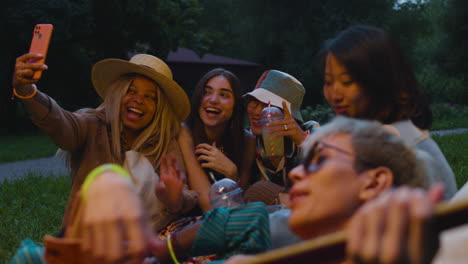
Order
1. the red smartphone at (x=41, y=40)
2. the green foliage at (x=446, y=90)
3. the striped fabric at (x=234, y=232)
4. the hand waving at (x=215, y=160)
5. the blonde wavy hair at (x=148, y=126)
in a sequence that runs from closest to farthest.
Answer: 1. the striped fabric at (x=234, y=232)
2. the red smartphone at (x=41, y=40)
3. the blonde wavy hair at (x=148, y=126)
4. the hand waving at (x=215, y=160)
5. the green foliage at (x=446, y=90)

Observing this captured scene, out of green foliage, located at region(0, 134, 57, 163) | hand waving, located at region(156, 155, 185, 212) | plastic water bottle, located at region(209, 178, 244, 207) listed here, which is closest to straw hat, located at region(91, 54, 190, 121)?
plastic water bottle, located at region(209, 178, 244, 207)

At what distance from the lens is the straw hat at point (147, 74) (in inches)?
145

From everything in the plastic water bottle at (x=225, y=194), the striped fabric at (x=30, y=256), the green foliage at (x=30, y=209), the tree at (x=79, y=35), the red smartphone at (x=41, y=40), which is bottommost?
the green foliage at (x=30, y=209)

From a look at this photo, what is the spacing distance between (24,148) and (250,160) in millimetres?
10754

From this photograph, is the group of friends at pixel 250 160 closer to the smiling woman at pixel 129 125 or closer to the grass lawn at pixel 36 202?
the smiling woman at pixel 129 125

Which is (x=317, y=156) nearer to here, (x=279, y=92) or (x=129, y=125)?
(x=129, y=125)

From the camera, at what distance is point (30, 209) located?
6.02 meters

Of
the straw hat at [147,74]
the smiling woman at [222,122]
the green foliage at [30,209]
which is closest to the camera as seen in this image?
the straw hat at [147,74]

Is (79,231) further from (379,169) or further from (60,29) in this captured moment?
(60,29)

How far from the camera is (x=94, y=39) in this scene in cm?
1792

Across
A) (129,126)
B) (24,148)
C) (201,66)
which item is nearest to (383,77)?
(129,126)

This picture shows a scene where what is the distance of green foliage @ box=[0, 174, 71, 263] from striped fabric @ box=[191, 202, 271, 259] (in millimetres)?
2390

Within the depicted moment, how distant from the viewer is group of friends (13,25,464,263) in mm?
1217

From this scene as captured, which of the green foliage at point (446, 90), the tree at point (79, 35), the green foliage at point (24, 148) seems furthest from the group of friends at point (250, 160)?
the green foliage at point (446, 90)
